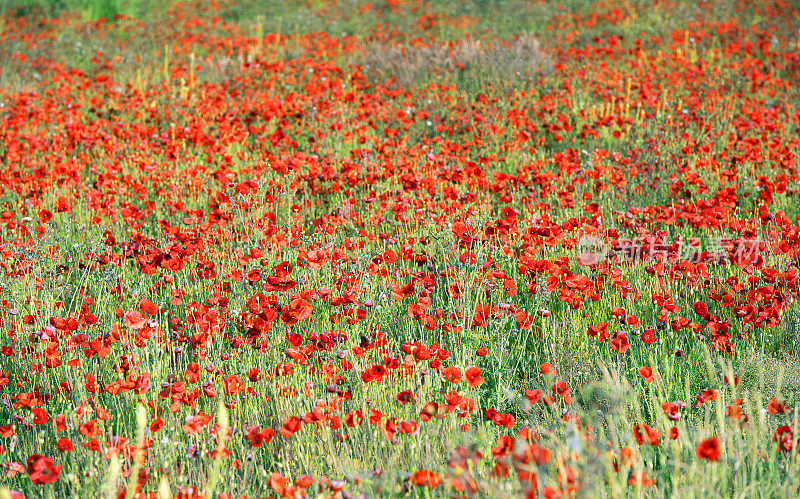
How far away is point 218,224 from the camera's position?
155 inches

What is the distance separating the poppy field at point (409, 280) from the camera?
1977mm

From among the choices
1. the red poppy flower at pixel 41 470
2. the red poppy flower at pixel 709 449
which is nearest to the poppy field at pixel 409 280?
the red poppy flower at pixel 709 449

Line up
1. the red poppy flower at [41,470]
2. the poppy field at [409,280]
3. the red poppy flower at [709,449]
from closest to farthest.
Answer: the red poppy flower at [709,449], the red poppy flower at [41,470], the poppy field at [409,280]

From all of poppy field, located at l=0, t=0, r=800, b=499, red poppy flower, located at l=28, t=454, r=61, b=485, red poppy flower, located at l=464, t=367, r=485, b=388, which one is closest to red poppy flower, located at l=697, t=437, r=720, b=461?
poppy field, located at l=0, t=0, r=800, b=499

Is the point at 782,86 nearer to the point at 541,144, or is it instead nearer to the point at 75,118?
the point at 541,144

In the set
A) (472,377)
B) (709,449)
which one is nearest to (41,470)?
(472,377)

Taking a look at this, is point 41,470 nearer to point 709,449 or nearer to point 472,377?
point 472,377

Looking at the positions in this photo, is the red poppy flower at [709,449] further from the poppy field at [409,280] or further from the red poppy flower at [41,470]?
the red poppy flower at [41,470]

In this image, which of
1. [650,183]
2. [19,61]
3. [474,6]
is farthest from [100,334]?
[474,6]

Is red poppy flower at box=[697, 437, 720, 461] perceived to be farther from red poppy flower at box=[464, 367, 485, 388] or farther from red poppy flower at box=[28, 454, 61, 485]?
red poppy flower at box=[28, 454, 61, 485]

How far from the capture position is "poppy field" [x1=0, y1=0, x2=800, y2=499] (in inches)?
77.8

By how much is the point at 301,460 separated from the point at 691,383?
1.60m

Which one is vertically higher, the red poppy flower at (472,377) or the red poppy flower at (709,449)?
the red poppy flower at (709,449)

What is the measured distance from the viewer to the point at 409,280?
11.2 ft
